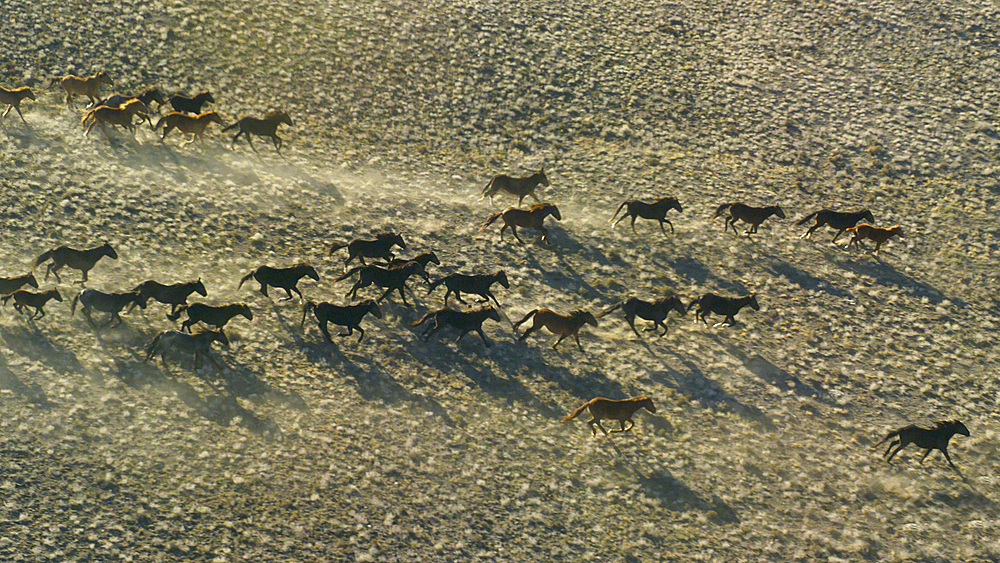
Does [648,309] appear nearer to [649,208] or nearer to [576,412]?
[576,412]

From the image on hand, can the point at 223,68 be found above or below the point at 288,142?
above

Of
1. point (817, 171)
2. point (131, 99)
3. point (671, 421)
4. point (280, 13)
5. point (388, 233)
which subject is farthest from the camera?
point (280, 13)

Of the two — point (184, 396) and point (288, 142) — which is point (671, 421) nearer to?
point (184, 396)

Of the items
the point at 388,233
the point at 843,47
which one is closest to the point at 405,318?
the point at 388,233

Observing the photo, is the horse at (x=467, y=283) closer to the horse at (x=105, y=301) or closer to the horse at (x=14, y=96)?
the horse at (x=105, y=301)

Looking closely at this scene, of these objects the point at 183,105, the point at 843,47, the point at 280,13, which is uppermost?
the point at 843,47

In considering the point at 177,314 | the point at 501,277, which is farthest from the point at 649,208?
the point at 177,314

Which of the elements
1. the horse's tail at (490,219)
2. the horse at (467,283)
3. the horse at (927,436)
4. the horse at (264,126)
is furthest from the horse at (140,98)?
the horse at (927,436)

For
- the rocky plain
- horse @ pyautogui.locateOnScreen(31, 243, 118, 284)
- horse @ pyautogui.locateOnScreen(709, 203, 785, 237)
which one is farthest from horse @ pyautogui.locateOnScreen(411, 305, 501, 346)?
horse @ pyautogui.locateOnScreen(709, 203, 785, 237)
